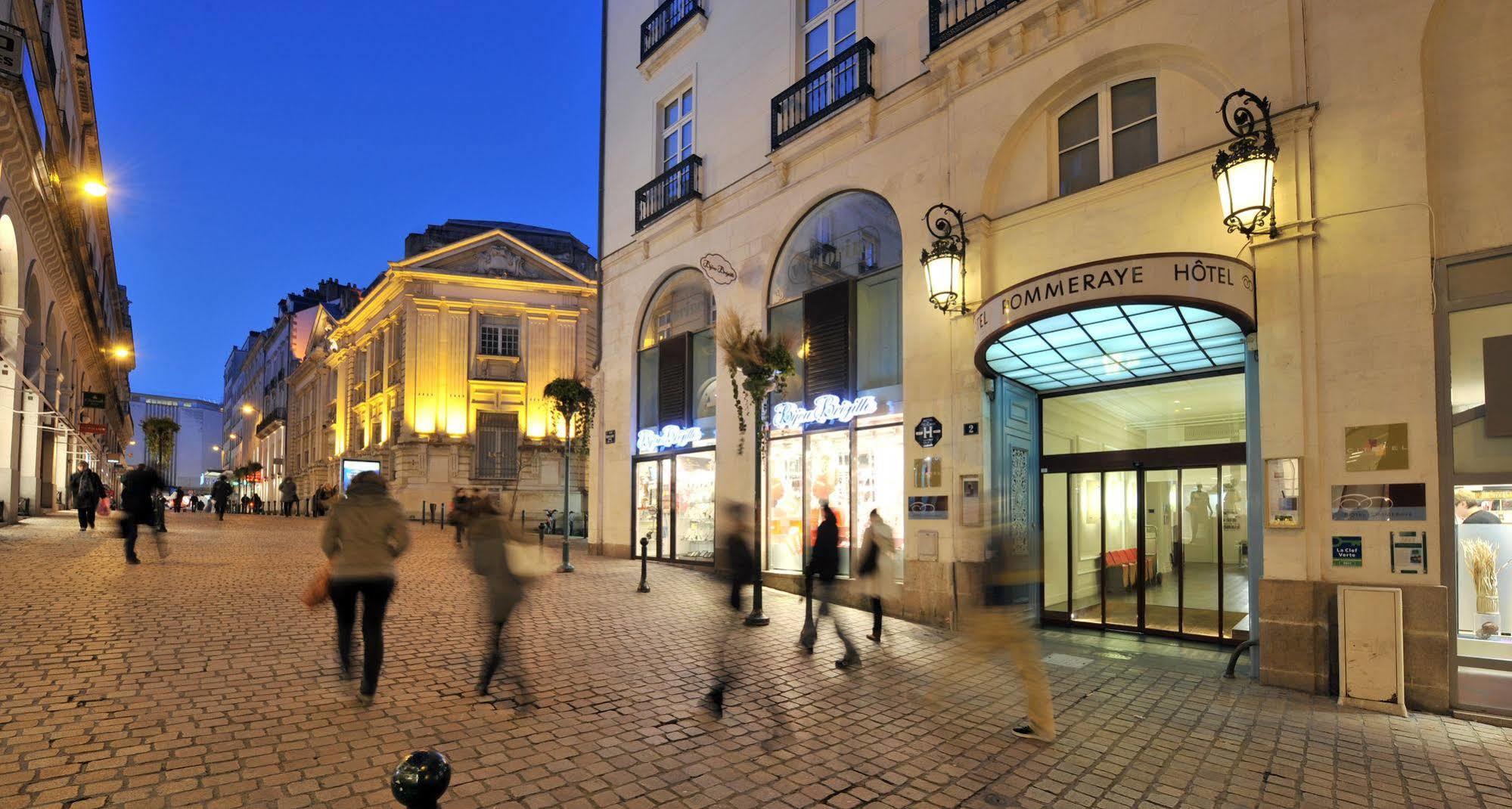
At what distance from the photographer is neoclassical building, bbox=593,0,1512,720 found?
23.5 feet

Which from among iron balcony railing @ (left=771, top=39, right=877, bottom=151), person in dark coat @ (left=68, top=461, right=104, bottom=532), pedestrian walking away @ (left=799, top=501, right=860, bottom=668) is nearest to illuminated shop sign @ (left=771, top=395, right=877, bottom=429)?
pedestrian walking away @ (left=799, top=501, right=860, bottom=668)

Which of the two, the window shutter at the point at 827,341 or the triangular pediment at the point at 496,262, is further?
the triangular pediment at the point at 496,262

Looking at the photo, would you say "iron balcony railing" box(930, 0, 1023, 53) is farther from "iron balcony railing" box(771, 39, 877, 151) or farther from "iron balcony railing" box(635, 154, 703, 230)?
"iron balcony railing" box(635, 154, 703, 230)

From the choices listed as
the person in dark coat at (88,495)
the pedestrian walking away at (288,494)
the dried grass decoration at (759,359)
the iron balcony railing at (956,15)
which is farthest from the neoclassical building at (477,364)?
the iron balcony railing at (956,15)

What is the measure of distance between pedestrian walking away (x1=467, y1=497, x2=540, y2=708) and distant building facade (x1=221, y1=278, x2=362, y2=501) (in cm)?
6172

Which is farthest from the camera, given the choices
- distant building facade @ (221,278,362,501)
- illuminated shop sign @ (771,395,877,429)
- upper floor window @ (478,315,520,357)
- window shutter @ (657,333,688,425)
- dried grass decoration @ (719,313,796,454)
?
distant building facade @ (221,278,362,501)

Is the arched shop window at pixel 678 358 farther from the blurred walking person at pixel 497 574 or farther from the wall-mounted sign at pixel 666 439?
the blurred walking person at pixel 497 574

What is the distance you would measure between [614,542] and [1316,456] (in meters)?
14.7

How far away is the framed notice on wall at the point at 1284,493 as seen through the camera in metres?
7.70

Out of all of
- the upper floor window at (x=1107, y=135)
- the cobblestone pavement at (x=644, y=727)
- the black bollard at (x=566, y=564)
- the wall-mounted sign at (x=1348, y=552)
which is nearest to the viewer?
the cobblestone pavement at (x=644, y=727)

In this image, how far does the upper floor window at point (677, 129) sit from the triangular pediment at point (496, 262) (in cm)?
2695

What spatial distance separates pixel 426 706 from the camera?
248 inches

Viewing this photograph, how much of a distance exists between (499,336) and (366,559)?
39.5 meters

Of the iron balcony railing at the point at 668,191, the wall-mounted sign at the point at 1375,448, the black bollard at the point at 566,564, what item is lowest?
the black bollard at the point at 566,564
